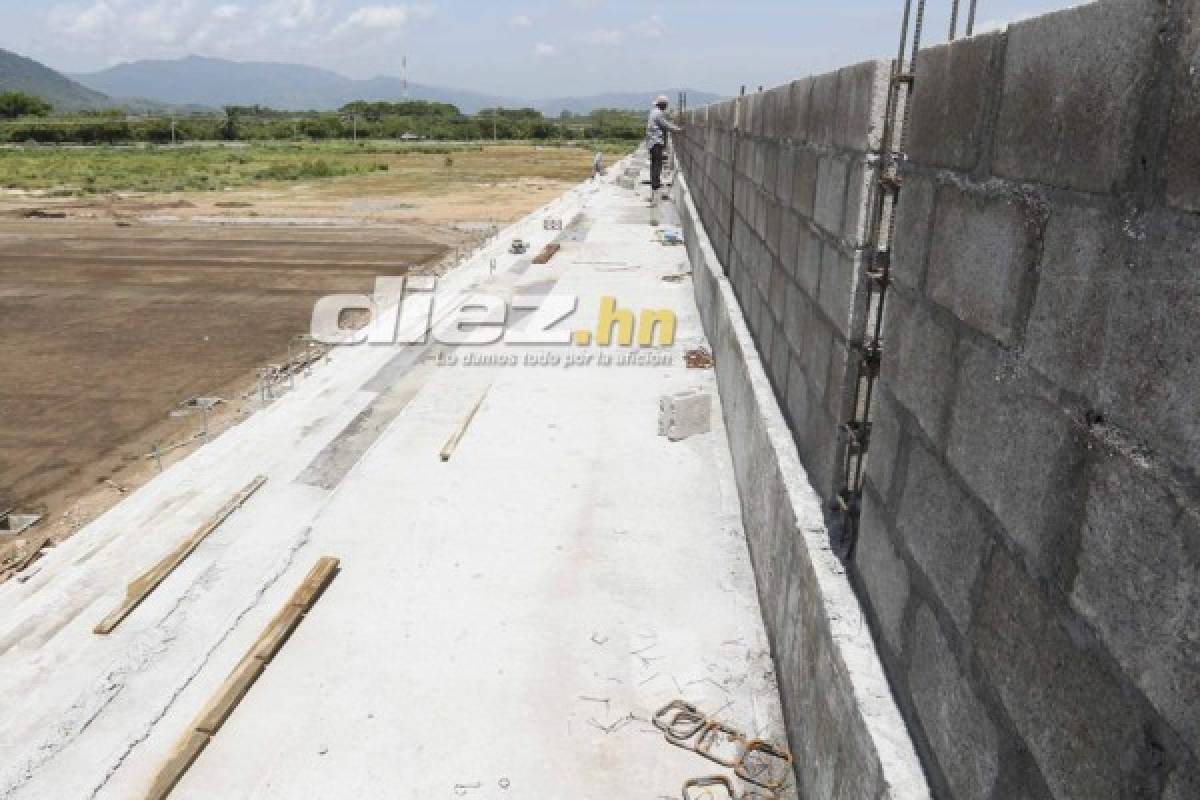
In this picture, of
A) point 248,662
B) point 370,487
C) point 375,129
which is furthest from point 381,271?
point 375,129

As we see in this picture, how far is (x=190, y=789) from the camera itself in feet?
10.2

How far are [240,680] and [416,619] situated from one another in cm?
82

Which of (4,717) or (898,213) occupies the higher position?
(898,213)

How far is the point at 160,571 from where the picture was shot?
446 centimetres

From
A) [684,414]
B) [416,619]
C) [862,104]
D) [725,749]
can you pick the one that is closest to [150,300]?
[684,414]

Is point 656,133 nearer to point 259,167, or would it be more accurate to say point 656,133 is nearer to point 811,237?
point 811,237

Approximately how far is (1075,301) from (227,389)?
1144 cm

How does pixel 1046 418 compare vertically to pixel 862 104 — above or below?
below

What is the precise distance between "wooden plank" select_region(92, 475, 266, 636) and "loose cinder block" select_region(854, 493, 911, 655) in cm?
339

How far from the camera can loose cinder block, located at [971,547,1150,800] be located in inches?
52.7

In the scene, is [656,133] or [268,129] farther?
[268,129]

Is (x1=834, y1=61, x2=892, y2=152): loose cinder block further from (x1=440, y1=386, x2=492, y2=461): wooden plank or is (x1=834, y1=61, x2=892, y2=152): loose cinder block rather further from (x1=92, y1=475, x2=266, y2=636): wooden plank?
(x1=92, y1=475, x2=266, y2=636): wooden plank

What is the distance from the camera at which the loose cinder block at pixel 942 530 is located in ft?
6.38

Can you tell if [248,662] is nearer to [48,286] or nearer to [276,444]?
[276,444]
